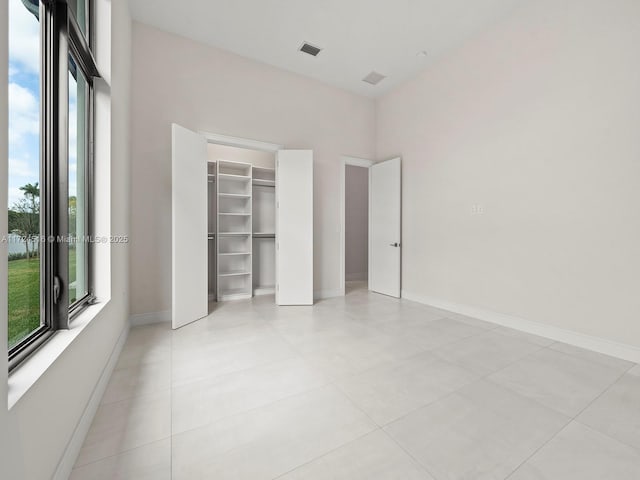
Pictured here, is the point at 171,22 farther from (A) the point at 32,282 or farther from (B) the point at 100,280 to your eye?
(A) the point at 32,282

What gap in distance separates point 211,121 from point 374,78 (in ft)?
8.71

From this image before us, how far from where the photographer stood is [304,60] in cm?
400

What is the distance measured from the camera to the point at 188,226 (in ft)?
10.5

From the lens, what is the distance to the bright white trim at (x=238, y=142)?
367 centimetres

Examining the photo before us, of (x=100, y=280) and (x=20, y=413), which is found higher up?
(x=100, y=280)

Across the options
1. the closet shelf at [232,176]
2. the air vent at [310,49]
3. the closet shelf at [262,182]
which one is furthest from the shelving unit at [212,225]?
the air vent at [310,49]

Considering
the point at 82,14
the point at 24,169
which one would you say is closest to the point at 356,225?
the point at 82,14

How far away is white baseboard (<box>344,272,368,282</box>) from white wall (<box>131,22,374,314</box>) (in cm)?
168

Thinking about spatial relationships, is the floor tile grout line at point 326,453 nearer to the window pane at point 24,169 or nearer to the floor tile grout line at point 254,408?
the floor tile grout line at point 254,408

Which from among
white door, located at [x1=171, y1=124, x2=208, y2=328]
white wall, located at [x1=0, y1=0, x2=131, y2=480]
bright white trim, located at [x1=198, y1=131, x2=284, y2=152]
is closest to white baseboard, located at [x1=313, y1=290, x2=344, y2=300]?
white door, located at [x1=171, y1=124, x2=208, y2=328]

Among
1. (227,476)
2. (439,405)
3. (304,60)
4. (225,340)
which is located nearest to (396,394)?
(439,405)

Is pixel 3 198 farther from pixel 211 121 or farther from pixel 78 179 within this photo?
pixel 211 121

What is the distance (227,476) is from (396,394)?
112 cm

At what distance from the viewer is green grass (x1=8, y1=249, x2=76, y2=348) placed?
106 centimetres
